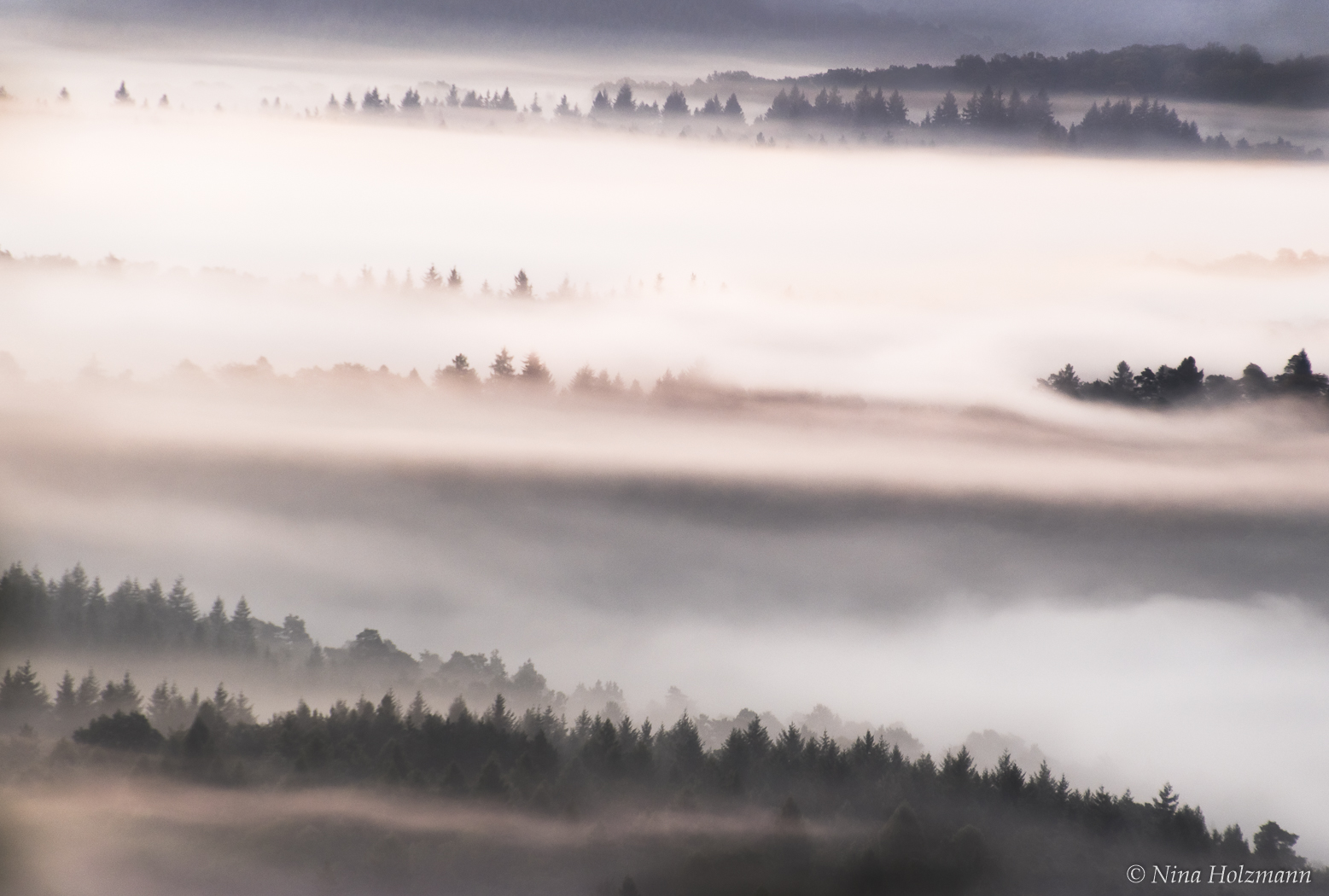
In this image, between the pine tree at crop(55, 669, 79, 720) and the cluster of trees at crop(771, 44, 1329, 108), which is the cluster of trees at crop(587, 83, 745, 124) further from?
the pine tree at crop(55, 669, 79, 720)

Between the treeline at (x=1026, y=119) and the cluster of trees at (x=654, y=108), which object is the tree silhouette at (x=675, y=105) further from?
the treeline at (x=1026, y=119)

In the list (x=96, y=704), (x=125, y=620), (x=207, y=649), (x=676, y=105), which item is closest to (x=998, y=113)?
(x=676, y=105)

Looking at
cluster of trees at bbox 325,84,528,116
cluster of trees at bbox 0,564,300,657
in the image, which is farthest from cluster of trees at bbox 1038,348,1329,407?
cluster of trees at bbox 0,564,300,657

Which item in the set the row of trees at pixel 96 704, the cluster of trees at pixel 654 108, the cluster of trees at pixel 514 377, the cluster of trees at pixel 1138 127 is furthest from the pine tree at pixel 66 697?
the cluster of trees at pixel 1138 127

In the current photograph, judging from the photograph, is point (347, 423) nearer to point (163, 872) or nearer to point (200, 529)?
point (200, 529)

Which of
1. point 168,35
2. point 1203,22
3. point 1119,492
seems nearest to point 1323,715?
point 1119,492
